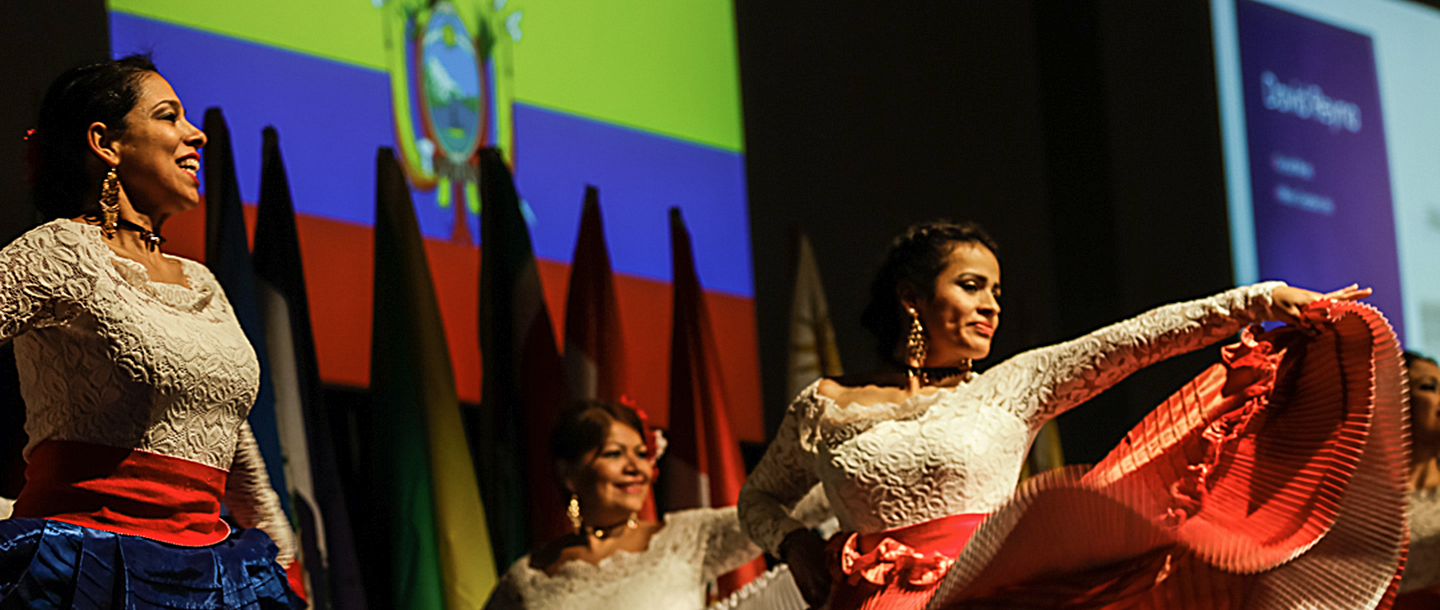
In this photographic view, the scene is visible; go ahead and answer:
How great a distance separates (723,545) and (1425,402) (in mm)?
1709

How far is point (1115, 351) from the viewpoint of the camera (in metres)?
2.66

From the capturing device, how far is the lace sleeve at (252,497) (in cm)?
222

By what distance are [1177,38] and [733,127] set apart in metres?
1.64

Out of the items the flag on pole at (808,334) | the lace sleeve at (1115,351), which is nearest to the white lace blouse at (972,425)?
the lace sleeve at (1115,351)

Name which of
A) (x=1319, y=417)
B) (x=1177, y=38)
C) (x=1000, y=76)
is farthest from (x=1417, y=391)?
(x=1000, y=76)

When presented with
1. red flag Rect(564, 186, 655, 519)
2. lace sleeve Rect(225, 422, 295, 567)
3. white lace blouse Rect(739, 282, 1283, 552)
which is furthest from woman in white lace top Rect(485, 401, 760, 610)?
lace sleeve Rect(225, 422, 295, 567)

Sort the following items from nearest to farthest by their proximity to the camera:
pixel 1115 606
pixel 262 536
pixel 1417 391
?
pixel 262 536
pixel 1115 606
pixel 1417 391

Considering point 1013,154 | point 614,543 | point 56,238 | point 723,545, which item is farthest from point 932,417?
point 1013,154

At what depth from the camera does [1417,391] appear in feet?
11.8

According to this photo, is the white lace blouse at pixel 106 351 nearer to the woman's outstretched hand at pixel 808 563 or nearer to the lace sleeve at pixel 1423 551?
the woman's outstretched hand at pixel 808 563

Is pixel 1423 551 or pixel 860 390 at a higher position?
pixel 860 390

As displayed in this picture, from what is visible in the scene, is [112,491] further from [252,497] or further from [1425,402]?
[1425,402]

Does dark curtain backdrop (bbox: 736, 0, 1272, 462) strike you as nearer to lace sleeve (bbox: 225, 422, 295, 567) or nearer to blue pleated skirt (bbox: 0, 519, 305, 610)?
lace sleeve (bbox: 225, 422, 295, 567)

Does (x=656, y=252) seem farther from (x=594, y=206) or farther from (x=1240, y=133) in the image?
(x=1240, y=133)
